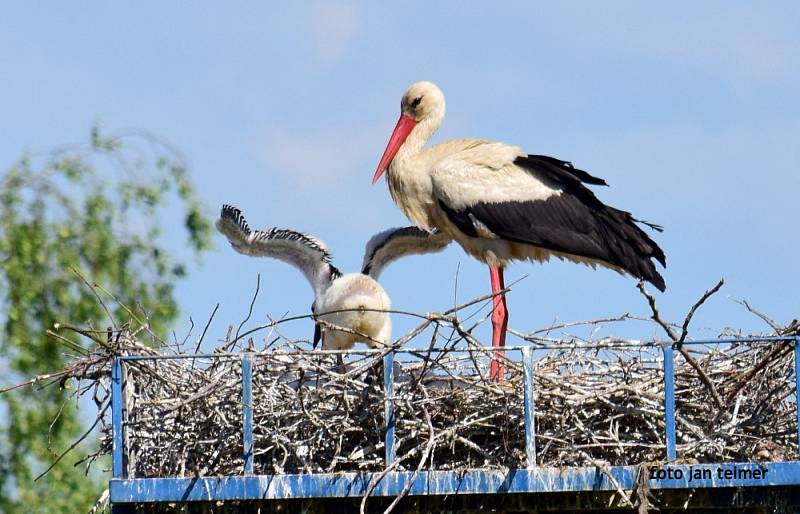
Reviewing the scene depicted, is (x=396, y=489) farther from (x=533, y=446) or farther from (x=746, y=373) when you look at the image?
(x=746, y=373)

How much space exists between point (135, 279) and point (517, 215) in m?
7.12

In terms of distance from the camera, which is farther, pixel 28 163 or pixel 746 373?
pixel 28 163

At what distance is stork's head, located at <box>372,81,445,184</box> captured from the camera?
13336 millimetres

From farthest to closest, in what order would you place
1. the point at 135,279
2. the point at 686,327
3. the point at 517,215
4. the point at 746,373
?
the point at 135,279, the point at 517,215, the point at 746,373, the point at 686,327

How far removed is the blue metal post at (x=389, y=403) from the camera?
33.1ft

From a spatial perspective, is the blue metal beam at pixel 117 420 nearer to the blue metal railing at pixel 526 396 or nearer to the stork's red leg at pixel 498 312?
the blue metal railing at pixel 526 396

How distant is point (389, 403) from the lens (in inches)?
399

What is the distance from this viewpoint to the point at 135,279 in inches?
739

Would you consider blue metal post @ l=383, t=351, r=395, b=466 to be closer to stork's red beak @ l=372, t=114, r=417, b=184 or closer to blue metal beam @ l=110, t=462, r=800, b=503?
blue metal beam @ l=110, t=462, r=800, b=503

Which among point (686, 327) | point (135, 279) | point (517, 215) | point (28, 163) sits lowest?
point (686, 327)

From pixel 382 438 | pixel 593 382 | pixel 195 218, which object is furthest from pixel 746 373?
pixel 195 218

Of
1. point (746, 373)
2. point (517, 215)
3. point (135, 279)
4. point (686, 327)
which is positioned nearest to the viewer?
point (686, 327)

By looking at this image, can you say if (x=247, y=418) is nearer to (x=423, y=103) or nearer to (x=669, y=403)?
(x=669, y=403)

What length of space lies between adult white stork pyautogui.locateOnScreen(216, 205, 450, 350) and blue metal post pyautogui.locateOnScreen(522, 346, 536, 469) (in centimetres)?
324
